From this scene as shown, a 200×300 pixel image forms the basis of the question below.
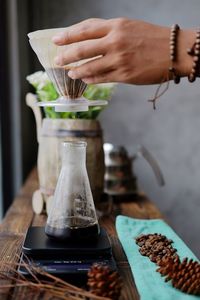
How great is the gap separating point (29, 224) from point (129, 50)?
2.01ft

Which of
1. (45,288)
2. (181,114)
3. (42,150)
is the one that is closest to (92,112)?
(42,150)

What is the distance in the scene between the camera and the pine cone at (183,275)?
2.25ft

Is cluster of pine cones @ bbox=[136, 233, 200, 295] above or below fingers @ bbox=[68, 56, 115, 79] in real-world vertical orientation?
below

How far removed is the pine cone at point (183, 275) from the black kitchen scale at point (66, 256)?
83mm

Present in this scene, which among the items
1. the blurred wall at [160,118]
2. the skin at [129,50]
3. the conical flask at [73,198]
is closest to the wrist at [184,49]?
the skin at [129,50]

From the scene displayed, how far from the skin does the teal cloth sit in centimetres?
30

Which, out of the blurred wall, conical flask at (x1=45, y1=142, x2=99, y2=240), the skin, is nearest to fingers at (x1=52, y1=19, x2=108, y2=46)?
the skin

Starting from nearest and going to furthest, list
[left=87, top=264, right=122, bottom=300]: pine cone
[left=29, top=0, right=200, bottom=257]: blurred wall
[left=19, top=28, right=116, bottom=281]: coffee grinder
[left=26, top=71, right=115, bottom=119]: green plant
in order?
1. [left=87, top=264, right=122, bottom=300]: pine cone
2. [left=19, top=28, right=116, bottom=281]: coffee grinder
3. [left=26, top=71, right=115, bottom=119]: green plant
4. [left=29, top=0, right=200, bottom=257]: blurred wall

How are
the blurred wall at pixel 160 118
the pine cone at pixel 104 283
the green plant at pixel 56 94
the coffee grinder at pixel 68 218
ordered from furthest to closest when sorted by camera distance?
the blurred wall at pixel 160 118, the green plant at pixel 56 94, the coffee grinder at pixel 68 218, the pine cone at pixel 104 283

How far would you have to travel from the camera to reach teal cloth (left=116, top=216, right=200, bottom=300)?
677 mm

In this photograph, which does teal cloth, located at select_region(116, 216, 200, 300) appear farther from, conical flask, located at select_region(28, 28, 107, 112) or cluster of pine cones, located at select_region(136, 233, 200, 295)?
conical flask, located at select_region(28, 28, 107, 112)

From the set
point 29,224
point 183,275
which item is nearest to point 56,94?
point 29,224

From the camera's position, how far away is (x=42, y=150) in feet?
4.17

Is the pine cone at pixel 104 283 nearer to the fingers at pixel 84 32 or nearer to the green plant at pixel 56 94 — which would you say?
the fingers at pixel 84 32
